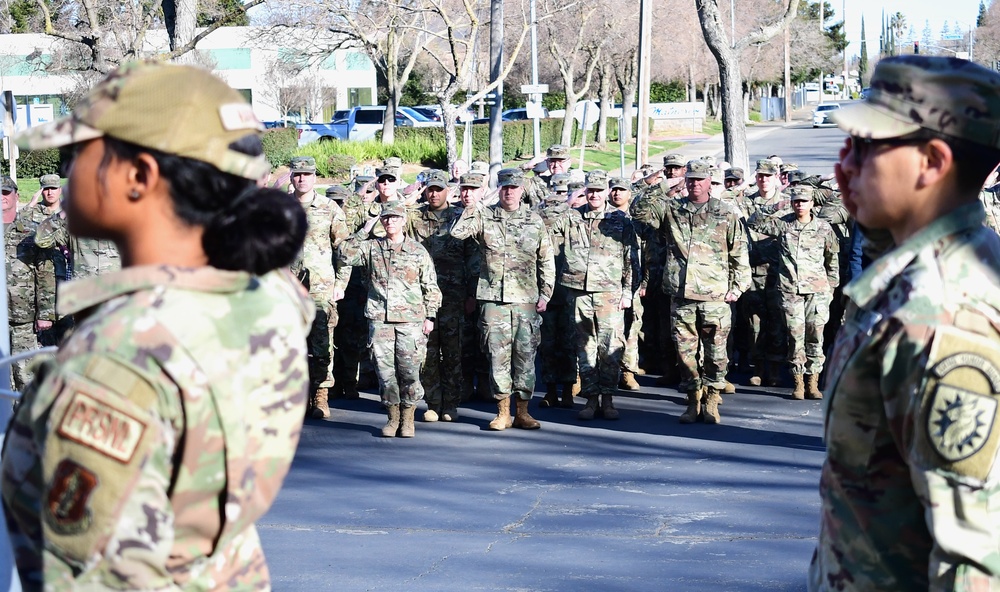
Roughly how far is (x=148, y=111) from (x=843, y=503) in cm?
152

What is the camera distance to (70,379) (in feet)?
6.56

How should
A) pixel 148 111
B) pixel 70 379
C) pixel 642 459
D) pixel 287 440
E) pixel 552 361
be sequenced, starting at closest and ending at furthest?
pixel 70 379 < pixel 148 111 < pixel 287 440 < pixel 642 459 < pixel 552 361

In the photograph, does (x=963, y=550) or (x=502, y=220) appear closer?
(x=963, y=550)

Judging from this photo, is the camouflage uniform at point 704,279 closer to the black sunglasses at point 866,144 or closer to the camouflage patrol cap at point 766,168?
the camouflage patrol cap at point 766,168

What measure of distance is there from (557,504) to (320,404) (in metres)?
3.86

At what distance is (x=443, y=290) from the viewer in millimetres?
11430

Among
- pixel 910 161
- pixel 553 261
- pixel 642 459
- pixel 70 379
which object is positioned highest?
pixel 910 161

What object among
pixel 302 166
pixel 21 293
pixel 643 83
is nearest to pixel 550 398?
pixel 302 166

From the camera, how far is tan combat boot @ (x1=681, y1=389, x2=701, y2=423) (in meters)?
10.6

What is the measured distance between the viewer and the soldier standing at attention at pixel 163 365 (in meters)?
2.00

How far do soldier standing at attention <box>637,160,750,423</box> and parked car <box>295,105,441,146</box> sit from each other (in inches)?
1407

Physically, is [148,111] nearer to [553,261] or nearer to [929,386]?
[929,386]

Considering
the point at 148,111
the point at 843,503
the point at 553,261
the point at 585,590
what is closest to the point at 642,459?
the point at 553,261

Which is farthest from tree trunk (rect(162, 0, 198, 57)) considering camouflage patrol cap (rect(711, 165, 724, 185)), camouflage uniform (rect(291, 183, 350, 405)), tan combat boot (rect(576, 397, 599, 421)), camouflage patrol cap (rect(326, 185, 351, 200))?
tan combat boot (rect(576, 397, 599, 421))
